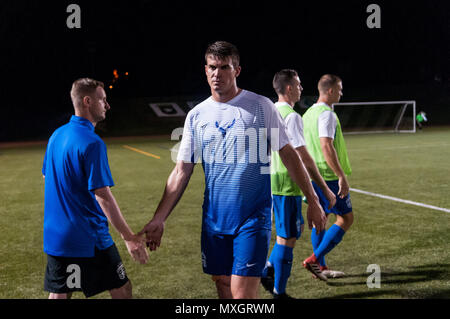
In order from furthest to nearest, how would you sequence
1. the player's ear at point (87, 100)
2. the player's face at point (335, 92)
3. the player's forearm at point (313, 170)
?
1. the player's face at point (335, 92)
2. the player's forearm at point (313, 170)
3. the player's ear at point (87, 100)

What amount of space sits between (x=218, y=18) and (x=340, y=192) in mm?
36197

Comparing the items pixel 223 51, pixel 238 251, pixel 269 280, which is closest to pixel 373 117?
pixel 269 280

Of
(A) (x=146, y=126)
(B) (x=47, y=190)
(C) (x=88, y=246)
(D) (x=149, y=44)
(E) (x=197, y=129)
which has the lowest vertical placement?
(A) (x=146, y=126)

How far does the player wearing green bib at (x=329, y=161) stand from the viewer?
16.3ft

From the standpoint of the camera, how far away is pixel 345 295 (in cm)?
457

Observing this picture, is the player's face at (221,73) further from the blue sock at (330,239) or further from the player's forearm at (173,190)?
the blue sock at (330,239)

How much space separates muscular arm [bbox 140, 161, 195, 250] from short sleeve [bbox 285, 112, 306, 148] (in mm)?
1254

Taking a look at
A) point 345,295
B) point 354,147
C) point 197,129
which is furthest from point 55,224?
point 354,147

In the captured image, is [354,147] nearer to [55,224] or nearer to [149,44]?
[55,224]

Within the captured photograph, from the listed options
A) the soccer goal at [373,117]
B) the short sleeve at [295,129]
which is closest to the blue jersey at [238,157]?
the short sleeve at [295,129]

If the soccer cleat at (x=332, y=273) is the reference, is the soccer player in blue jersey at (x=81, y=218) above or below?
above

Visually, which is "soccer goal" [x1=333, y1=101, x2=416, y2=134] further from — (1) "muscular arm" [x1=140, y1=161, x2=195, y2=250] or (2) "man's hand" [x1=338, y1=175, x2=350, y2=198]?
(1) "muscular arm" [x1=140, y1=161, x2=195, y2=250]

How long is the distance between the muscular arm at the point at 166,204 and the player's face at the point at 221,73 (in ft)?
1.88

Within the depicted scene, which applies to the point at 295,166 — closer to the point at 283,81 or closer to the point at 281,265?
the point at 281,265
